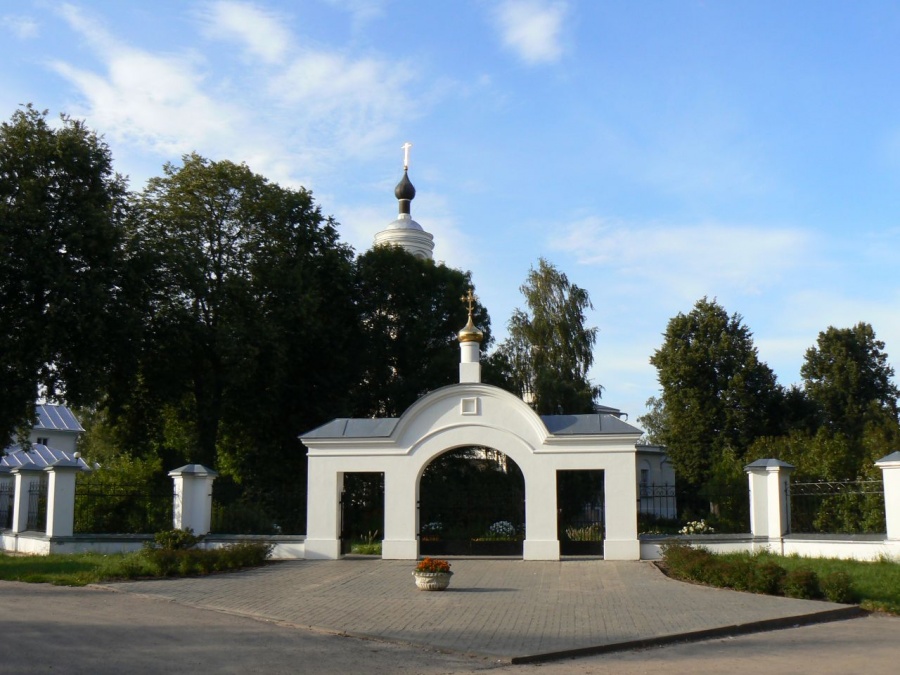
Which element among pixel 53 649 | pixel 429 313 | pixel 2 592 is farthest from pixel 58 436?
pixel 53 649

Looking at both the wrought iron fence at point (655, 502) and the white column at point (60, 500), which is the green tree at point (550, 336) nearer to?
the wrought iron fence at point (655, 502)

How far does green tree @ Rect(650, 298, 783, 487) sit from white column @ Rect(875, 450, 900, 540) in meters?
20.8

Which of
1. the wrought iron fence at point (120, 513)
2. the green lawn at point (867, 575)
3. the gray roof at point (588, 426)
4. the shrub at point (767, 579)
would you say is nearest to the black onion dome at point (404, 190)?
the wrought iron fence at point (120, 513)

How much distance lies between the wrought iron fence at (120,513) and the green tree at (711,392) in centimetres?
2256

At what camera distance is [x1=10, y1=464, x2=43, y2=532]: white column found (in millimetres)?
20719

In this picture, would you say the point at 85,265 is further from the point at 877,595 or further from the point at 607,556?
the point at 877,595

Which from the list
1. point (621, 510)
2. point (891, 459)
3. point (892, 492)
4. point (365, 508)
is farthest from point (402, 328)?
point (892, 492)

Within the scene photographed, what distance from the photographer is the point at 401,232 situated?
42.5 metres

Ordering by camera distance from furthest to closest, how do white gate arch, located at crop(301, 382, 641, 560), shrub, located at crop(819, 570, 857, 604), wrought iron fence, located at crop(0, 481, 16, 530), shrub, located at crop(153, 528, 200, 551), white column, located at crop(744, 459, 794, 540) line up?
wrought iron fence, located at crop(0, 481, 16, 530) → white gate arch, located at crop(301, 382, 641, 560) → white column, located at crop(744, 459, 794, 540) → shrub, located at crop(153, 528, 200, 551) → shrub, located at crop(819, 570, 857, 604)

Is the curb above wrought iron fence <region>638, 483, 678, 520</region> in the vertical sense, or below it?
below

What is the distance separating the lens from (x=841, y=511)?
21.9 meters

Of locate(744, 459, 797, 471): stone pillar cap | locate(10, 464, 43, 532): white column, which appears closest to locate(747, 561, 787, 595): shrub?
locate(744, 459, 797, 471): stone pillar cap

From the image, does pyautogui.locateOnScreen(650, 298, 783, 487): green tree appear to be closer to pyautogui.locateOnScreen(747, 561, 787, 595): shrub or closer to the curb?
pyautogui.locateOnScreen(747, 561, 787, 595): shrub

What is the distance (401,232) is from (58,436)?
791 inches
